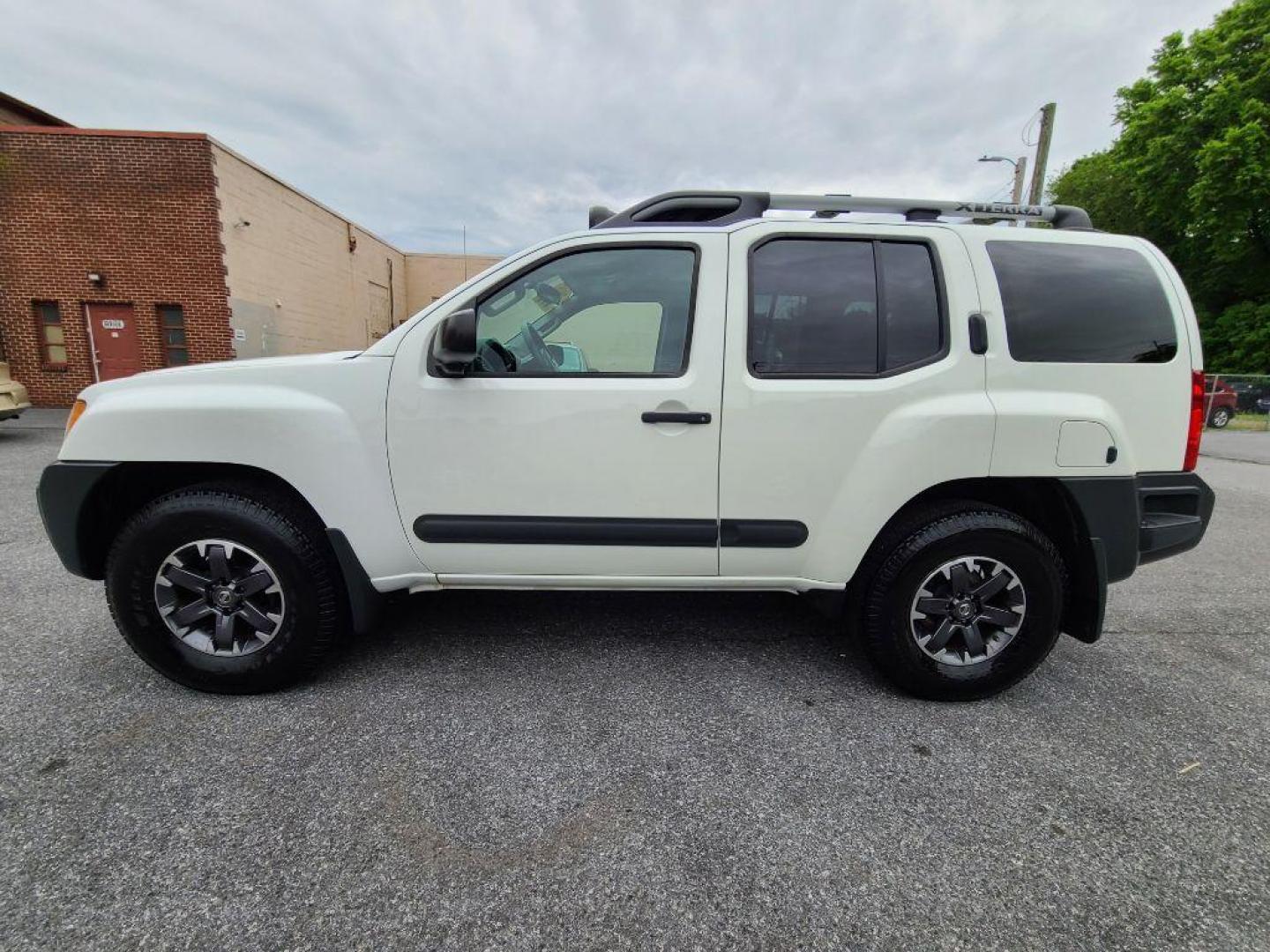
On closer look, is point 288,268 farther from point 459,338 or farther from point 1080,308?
point 1080,308

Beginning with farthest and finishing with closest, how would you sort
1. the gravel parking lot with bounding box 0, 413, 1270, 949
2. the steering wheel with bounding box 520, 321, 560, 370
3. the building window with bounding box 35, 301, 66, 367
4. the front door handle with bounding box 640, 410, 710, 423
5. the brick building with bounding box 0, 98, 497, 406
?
the building window with bounding box 35, 301, 66, 367 → the brick building with bounding box 0, 98, 497, 406 → the steering wheel with bounding box 520, 321, 560, 370 → the front door handle with bounding box 640, 410, 710, 423 → the gravel parking lot with bounding box 0, 413, 1270, 949

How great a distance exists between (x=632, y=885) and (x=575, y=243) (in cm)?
234

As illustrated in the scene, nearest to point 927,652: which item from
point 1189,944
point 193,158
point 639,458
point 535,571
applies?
point 1189,944

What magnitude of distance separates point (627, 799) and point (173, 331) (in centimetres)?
1605

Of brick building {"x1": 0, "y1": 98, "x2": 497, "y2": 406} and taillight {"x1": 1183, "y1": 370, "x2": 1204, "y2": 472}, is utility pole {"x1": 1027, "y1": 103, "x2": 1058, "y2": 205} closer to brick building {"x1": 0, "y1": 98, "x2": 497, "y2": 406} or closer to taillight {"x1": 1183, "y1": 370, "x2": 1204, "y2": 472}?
taillight {"x1": 1183, "y1": 370, "x2": 1204, "y2": 472}

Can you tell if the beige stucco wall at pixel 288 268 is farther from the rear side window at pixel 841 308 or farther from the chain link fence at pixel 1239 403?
the chain link fence at pixel 1239 403

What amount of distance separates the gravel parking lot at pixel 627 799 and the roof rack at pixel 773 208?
207 cm

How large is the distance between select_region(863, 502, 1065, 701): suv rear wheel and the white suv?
1 cm

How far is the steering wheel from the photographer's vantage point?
265 cm

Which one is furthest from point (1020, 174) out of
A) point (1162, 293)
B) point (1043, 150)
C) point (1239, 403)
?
point (1162, 293)

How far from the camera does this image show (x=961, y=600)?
8.52ft

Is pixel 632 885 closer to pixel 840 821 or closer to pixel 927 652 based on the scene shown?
pixel 840 821

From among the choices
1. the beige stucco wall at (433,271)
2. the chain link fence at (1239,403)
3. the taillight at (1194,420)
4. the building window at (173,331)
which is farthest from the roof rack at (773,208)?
the beige stucco wall at (433,271)

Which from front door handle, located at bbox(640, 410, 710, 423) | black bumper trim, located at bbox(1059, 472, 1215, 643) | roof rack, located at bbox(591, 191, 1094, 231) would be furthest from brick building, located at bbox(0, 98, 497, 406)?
black bumper trim, located at bbox(1059, 472, 1215, 643)
